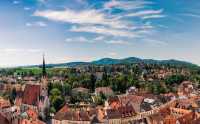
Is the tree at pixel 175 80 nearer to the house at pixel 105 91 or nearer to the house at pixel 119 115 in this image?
the house at pixel 105 91

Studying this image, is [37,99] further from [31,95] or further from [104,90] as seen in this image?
[104,90]

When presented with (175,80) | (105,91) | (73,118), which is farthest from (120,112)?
(175,80)

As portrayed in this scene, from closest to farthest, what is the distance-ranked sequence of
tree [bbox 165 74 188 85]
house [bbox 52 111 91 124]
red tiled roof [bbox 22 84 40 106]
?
1. house [bbox 52 111 91 124]
2. red tiled roof [bbox 22 84 40 106]
3. tree [bbox 165 74 188 85]

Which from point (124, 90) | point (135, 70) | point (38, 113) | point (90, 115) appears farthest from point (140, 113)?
point (135, 70)

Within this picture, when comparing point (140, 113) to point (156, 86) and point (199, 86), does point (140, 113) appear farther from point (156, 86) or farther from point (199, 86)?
point (199, 86)

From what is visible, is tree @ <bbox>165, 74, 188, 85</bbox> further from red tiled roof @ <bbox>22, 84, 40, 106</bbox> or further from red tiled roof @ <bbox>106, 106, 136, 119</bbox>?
red tiled roof @ <bbox>106, 106, 136, 119</bbox>

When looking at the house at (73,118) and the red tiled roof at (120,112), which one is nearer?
the house at (73,118)

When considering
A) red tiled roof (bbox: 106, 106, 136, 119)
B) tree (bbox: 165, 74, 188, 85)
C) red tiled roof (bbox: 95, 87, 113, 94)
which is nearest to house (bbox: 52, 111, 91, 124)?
red tiled roof (bbox: 106, 106, 136, 119)

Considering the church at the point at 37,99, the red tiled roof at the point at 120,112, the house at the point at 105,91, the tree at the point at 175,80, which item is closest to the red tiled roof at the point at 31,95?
the church at the point at 37,99
